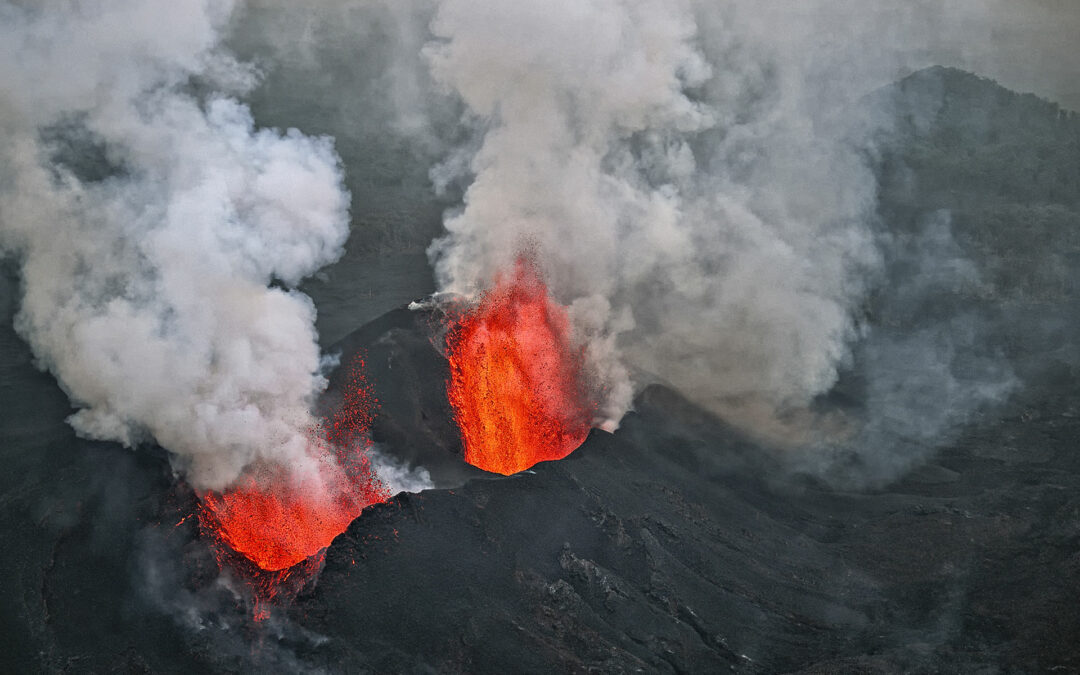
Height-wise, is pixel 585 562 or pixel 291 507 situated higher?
pixel 585 562

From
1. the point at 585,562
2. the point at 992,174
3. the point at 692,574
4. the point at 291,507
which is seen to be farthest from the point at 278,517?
the point at 992,174

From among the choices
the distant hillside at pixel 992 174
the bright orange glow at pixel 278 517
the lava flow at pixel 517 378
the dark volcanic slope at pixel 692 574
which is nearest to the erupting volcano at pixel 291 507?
the bright orange glow at pixel 278 517

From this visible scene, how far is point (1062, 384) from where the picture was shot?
37.2 metres

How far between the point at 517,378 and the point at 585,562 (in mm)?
10649

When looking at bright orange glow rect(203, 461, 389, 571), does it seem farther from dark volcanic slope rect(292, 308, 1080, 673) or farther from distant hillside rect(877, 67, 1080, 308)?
distant hillside rect(877, 67, 1080, 308)

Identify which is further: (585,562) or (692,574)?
(692,574)

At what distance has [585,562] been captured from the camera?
22219 millimetres

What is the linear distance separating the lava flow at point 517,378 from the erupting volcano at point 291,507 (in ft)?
14.3

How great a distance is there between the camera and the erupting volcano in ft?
74.8

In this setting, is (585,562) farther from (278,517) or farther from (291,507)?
(278,517)

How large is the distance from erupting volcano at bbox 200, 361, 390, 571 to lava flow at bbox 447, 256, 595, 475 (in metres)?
4.35

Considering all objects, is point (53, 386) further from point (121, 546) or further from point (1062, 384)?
point (1062, 384)

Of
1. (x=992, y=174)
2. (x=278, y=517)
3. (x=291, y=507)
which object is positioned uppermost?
(x=992, y=174)

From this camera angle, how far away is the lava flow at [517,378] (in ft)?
98.3
